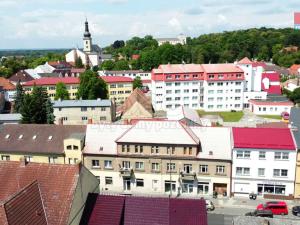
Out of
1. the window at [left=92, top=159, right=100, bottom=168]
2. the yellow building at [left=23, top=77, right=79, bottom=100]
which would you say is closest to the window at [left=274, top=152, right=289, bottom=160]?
the window at [left=92, top=159, right=100, bottom=168]

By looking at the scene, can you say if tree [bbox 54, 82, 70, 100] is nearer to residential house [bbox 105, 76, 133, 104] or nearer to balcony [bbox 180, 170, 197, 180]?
residential house [bbox 105, 76, 133, 104]

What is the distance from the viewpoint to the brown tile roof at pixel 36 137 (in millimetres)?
49781

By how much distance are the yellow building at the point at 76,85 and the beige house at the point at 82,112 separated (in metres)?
27.2

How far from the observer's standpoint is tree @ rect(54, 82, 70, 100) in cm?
10304

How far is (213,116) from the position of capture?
302ft

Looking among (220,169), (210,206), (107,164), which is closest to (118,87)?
(107,164)

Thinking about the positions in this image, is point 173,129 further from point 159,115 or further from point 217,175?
point 159,115

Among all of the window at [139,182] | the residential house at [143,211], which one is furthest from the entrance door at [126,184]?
the residential house at [143,211]

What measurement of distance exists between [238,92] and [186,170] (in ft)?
198

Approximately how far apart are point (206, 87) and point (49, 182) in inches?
3063

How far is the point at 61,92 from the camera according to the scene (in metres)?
103

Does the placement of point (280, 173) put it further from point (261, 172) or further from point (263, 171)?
point (261, 172)

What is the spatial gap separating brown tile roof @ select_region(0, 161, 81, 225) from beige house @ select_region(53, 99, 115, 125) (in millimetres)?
51025

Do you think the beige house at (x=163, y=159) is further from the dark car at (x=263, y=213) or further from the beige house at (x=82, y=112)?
the beige house at (x=82, y=112)
